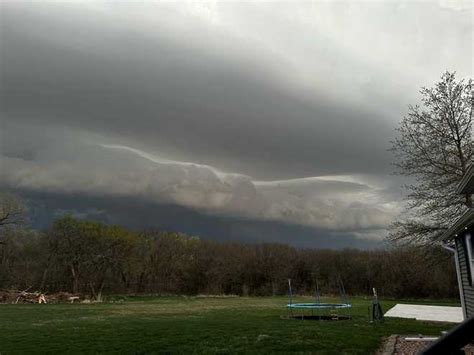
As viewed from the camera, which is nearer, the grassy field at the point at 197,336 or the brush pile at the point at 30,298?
the grassy field at the point at 197,336

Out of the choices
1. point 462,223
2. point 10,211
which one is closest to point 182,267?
point 10,211

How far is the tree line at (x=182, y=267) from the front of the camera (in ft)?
136

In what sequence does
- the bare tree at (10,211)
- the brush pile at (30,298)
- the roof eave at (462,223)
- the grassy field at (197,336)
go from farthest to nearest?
the bare tree at (10,211)
the brush pile at (30,298)
the grassy field at (197,336)
the roof eave at (462,223)

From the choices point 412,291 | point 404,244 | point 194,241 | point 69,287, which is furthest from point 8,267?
point 412,291

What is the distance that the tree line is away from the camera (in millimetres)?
41531

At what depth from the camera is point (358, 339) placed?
1184 centimetres

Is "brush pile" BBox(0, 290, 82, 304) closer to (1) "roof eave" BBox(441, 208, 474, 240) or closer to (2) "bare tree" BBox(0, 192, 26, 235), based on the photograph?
(2) "bare tree" BBox(0, 192, 26, 235)

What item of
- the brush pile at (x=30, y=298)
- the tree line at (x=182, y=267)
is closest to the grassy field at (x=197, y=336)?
the brush pile at (x=30, y=298)

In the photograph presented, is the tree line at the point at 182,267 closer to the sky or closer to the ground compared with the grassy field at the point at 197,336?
closer to the sky

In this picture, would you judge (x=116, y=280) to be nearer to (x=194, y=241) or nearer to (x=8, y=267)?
(x=8, y=267)

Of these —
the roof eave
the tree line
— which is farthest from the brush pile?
the roof eave

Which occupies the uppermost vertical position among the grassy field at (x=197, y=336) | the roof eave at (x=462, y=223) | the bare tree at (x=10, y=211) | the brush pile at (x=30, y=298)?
the bare tree at (x=10, y=211)

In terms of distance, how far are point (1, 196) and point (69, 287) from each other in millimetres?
10519

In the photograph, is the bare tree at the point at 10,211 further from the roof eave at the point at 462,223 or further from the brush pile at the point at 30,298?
the roof eave at the point at 462,223
